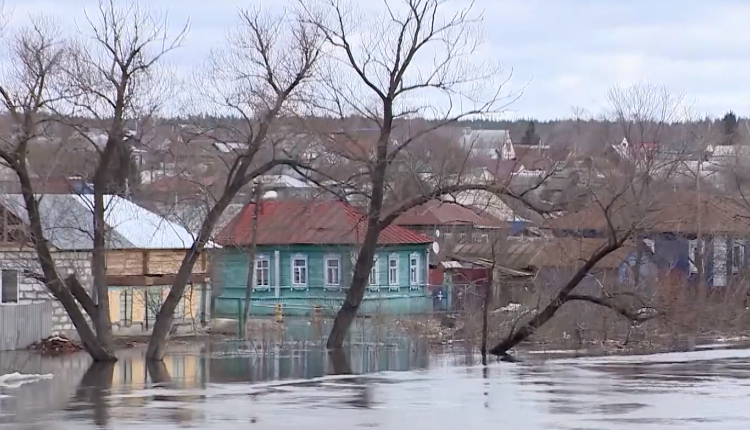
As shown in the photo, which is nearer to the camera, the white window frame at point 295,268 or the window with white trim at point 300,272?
the white window frame at point 295,268

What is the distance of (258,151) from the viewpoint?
30.5 meters

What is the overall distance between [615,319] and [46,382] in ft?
59.4

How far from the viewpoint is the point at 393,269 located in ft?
188

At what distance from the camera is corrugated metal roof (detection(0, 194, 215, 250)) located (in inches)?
1505

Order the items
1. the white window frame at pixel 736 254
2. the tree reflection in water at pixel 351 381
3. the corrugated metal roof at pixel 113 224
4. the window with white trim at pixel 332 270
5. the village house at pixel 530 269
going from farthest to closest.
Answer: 1. the window with white trim at pixel 332 270
2. the white window frame at pixel 736 254
3. the corrugated metal roof at pixel 113 224
4. the village house at pixel 530 269
5. the tree reflection in water at pixel 351 381

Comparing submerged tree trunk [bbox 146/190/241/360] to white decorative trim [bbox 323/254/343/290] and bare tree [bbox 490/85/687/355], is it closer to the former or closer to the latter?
bare tree [bbox 490/85/687/355]

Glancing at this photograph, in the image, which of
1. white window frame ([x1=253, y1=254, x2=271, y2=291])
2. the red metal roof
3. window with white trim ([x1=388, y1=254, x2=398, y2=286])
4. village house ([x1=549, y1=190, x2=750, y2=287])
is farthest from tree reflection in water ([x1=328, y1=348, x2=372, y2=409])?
window with white trim ([x1=388, y1=254, x2=398, y2=286])

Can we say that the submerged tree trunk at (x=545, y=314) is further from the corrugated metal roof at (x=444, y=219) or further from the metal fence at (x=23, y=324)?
the corrugated metal roof at (x=444, y=219)

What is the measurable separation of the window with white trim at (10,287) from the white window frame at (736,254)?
27.4 meters

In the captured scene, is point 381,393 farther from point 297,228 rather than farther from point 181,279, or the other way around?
point 297,228

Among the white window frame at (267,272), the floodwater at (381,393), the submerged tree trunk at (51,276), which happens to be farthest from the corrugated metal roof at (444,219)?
the submerged tree trunk at (51,276)

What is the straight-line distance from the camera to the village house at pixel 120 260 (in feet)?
123

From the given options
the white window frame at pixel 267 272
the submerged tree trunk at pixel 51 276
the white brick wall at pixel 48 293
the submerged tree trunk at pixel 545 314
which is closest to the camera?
the submerged tree trunk at pixel 51 276

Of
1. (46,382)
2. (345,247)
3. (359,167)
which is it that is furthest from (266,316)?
(46,382)
